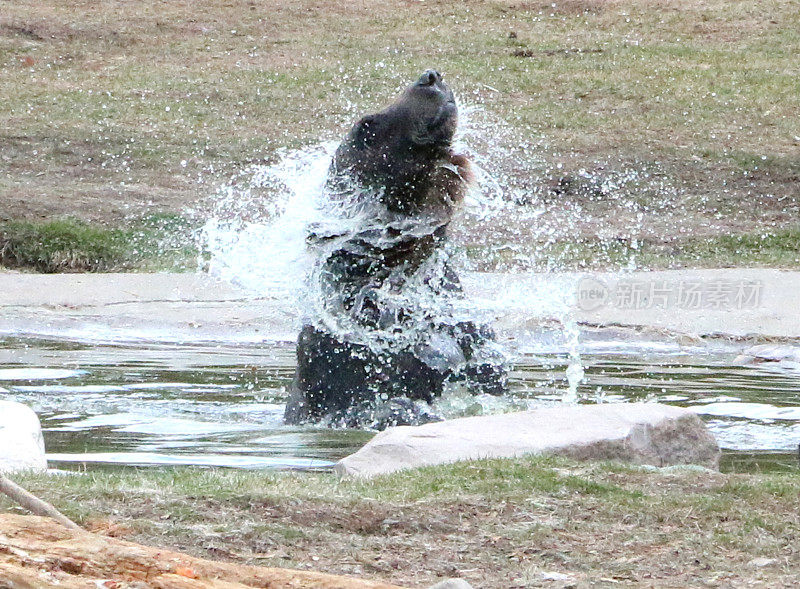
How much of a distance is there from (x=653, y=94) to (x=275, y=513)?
1750 centimetres

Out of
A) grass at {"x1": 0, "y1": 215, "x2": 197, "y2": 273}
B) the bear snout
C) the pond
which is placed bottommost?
the pond

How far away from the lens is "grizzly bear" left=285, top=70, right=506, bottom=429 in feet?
22.4

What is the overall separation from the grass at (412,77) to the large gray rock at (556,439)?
820 centimetres

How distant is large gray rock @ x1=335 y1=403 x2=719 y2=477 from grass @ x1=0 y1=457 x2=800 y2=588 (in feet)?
1.19

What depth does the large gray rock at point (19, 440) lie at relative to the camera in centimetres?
527

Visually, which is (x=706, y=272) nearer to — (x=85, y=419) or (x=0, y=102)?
(x=85, y=419)

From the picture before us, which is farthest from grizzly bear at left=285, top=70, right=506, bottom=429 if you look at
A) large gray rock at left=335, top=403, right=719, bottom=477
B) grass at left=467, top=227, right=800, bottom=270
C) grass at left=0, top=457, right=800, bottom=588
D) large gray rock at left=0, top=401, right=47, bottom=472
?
grass at left=467, top=227, right=800, bottom=270

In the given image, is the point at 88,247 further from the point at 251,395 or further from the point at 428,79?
the point at 428,79

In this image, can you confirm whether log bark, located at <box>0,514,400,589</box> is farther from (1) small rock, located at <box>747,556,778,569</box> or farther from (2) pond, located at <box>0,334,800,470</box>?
(2) pond, located at <box>0,334,800,470</box>

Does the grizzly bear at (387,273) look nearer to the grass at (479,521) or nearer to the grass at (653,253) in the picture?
the grass at (479,521)

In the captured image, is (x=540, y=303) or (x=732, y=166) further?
(x=732, y=166)

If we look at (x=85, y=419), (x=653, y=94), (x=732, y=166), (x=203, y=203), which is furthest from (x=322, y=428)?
(x=653, y=94)

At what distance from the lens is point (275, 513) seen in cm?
425

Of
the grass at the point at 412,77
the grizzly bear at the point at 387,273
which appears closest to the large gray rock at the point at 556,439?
the grizzly bear at the point at 387,273
